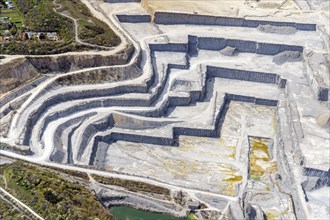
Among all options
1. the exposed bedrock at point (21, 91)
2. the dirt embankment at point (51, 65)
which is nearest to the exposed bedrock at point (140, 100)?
the dirt embankment at point (51, 65)

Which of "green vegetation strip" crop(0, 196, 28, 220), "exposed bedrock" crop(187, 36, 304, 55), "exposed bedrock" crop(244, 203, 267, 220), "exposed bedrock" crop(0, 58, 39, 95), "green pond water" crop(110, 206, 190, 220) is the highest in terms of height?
"exposed bedrock" crop(187, 36, 304, 55)

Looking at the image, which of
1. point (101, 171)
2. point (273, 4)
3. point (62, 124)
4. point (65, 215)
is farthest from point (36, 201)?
point (273, 4)

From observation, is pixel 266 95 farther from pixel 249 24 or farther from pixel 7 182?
pixel 7 182

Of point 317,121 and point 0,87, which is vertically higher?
point 0,87

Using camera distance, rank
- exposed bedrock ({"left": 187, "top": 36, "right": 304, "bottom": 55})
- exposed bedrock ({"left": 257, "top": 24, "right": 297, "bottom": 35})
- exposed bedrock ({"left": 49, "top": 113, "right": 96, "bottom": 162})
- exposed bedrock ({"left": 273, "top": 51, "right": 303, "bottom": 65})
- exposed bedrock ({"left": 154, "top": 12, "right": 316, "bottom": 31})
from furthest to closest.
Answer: exposed bedrock ({"left": 154, "top": 12, "right": 316, "bottom": 31}), exposed bedrock ({"left": 257, "top": 24, "right": 297, "bottom": 35}), exposed bedrock ({"left": 187, "top": 36, "right": 304, "bottom": 55}), exposed bedrock ({"left": 273, "top": 51, "right": 303, "bottom": 65}), exposed bedrock ({"left": 49, "top": 113, "right": 96, "bottom": 162})

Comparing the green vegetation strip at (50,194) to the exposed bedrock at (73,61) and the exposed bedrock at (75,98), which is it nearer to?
the exposed bedrock at (75,98)

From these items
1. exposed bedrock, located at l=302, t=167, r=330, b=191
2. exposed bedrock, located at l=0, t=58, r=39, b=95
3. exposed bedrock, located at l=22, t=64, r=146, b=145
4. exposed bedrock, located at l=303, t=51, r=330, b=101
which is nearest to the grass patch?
exposed bedrock, located at l=22, t=64, r=146, b=145

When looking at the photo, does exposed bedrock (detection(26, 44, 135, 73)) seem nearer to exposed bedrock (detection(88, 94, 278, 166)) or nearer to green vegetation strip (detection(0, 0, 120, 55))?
green vegetation strip (detection(0, 0, 120, 55))
